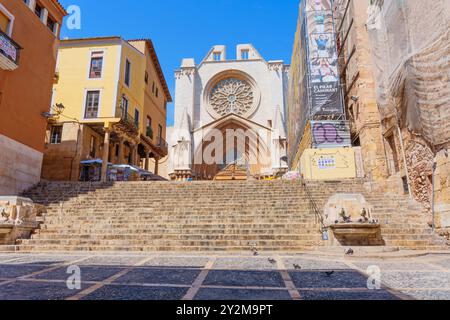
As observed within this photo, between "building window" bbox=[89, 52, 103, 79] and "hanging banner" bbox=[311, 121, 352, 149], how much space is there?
1529 cm

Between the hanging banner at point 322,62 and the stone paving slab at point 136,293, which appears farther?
the hanging banner at point 322,62

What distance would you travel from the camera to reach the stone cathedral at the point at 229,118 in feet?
87.0

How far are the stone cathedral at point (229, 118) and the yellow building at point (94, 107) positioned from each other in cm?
638

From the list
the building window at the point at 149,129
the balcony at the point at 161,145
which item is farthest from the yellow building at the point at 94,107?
the balcony at the point at 161,145

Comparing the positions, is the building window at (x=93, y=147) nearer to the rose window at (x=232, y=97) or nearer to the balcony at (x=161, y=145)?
the balcony at (x=161, y=145)

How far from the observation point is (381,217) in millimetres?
8258

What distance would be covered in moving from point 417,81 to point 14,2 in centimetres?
1606

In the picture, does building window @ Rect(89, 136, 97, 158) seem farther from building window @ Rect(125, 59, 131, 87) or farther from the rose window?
the rose window

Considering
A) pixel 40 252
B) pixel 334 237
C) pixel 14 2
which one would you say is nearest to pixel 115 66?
pixel 14 2

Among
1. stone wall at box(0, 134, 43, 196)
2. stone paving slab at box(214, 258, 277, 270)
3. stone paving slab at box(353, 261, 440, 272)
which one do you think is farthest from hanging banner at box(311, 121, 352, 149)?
stone wall at box(0, 134, 43, 196)

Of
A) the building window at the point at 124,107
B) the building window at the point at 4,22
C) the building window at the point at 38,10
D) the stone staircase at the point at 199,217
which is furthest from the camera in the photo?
the building window at the point at 124,107

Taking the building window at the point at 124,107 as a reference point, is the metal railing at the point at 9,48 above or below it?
below

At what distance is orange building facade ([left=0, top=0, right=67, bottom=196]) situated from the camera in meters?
10.9

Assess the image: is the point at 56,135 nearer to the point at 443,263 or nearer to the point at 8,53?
the point at 8,53
